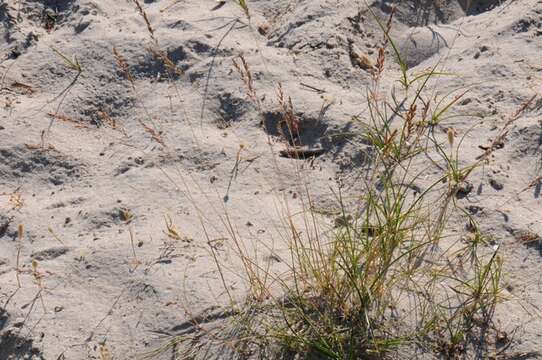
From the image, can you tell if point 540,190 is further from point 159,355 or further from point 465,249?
point 159,355


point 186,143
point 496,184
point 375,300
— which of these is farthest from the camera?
point 186,143

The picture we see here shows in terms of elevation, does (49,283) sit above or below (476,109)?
below

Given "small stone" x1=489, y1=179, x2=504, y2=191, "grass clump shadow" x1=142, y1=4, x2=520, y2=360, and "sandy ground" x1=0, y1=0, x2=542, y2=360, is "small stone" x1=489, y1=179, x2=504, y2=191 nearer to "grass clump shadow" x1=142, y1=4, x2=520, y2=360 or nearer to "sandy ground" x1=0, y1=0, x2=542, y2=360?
"sandy ground" x1=0, y1=0, x2=542, y2=360

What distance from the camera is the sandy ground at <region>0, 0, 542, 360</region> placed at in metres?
2.28

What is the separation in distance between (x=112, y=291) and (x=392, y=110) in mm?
1343

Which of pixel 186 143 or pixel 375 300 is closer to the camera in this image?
pixel 375 300

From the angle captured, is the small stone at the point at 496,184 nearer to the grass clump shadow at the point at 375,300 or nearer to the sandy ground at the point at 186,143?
the sandy ground at the point at 186,143

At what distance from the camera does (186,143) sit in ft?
9.36

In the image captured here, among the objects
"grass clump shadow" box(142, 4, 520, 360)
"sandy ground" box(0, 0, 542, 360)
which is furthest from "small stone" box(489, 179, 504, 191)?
"grass clump shadow" box(142, 4, 520, 360)

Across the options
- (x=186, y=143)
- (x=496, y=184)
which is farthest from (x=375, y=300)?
(x=186, y=143)

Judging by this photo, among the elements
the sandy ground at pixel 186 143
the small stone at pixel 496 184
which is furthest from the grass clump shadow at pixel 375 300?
the small stone at pixel 496 184

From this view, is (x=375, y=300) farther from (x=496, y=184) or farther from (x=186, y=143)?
(x=186, y=143)

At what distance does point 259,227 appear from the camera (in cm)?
249

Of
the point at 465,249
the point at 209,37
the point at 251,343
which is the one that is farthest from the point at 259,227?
the point at 209,37
